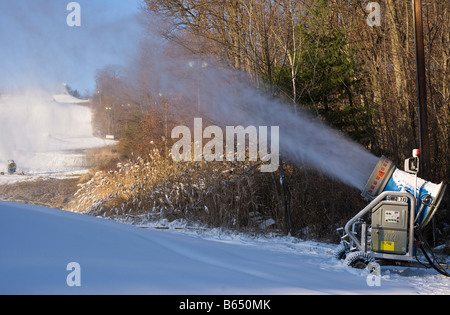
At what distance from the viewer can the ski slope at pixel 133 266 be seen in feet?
10.8

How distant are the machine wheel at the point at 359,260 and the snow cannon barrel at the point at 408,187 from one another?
0.81 meters

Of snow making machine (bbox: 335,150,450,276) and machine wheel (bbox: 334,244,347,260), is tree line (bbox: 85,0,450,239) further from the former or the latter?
snow making machine (bbox: 335,150,450,276)

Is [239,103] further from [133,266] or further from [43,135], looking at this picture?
[43,135]

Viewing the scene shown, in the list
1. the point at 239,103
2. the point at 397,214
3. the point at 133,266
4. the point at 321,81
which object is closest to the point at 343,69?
the point at 321,81

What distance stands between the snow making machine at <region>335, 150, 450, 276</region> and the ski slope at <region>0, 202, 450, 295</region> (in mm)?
604

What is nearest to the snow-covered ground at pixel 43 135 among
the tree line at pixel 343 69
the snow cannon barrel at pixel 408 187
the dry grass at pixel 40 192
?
the dry grass at pixel 40 192

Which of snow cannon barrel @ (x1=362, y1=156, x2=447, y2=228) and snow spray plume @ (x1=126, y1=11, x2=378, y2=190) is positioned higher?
snow spray plume @ (x1=126, y1=11, x2=378, y2=190)

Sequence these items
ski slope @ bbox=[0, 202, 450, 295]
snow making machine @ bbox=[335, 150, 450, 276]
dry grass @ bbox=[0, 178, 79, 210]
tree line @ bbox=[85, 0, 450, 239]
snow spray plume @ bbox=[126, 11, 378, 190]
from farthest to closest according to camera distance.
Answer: dry grass @ bbox=[0, 178, 79, 210], tree line @ bbox=[85, 0, 450, 239], snow spray plume @ bbox=[126, 11, 378, 190], snow making machine @ bbox=[335, 150, 450, 276], ski slope @ bbox=[0, 202, 450, 295]

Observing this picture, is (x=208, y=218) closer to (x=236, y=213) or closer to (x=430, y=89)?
(x=236, y=213)

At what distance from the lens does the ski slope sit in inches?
129

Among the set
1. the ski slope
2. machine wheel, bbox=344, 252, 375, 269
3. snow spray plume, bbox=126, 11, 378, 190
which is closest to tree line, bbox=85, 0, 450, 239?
snow spray plume, bbox=126, 11, 378, 190

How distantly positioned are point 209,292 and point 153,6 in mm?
12015

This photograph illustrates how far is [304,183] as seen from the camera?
39.0 feet
